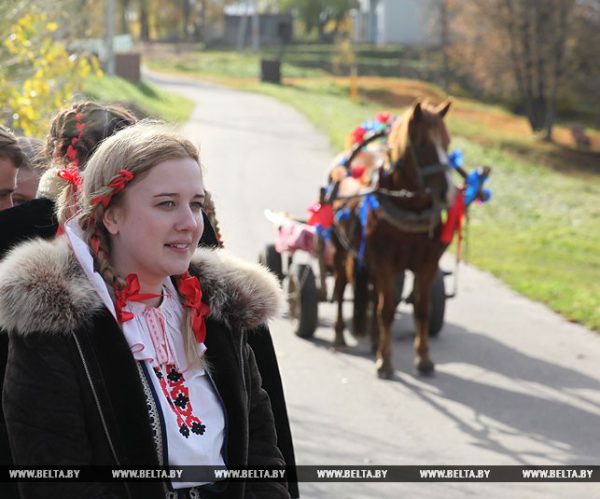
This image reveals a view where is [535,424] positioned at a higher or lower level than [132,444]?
lower

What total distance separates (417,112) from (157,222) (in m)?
5.59

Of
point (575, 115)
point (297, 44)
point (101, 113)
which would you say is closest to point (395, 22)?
point (297, 44)

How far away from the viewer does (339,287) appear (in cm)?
988

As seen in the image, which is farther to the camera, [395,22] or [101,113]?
[395,22]

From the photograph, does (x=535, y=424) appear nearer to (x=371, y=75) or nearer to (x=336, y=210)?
(x=336, y=210)

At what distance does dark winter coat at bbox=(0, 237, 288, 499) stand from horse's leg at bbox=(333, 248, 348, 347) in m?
6.78

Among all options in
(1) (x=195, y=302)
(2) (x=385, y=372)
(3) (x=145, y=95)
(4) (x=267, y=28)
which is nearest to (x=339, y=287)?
(2) (x=385, y=372)

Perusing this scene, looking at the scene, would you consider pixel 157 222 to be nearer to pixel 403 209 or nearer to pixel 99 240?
pixel 99 240

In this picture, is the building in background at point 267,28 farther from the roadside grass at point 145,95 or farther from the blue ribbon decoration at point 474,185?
the blue ribbon decoration at point 474,185

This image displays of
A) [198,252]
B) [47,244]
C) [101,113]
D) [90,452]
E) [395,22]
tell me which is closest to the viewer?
[90,452]

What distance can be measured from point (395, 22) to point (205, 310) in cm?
7698

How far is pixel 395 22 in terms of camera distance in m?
77.8

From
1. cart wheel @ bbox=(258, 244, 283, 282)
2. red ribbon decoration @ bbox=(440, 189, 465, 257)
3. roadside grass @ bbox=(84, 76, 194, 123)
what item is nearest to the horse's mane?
red ribbon decoration @ bbox=(440, 189, 465, 257)

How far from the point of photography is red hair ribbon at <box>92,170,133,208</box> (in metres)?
2.80
